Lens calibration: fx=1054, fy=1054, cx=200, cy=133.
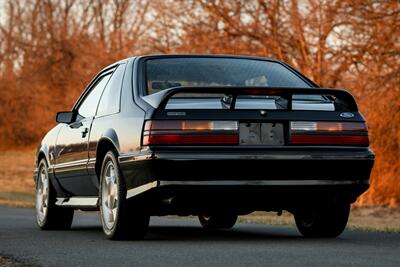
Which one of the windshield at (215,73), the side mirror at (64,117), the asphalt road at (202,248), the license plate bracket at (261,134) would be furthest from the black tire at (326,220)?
the side mirror at (64,117)

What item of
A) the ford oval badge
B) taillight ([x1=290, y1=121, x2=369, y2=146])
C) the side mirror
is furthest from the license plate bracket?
the side mirror

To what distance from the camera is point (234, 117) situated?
26.5 feet

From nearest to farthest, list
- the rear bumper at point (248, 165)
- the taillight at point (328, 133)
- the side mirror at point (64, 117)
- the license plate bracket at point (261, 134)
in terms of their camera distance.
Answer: the rear bumper at point (248, 165) → the license plate bracket at point (261, 134) → the taillight at point (328, 133) → the side mirror at point (64, 117)

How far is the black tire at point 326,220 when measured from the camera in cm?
912

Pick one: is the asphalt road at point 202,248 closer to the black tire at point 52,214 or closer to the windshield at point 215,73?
the black tire at point 52,214

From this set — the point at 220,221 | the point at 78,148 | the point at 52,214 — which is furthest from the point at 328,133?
the point at 52,214

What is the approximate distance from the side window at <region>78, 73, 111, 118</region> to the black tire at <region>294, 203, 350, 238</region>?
2.15 meters

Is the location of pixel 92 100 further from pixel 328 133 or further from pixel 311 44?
pixel 311 44

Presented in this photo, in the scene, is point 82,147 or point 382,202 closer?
point 82,147

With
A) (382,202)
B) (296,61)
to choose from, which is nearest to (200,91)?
(382,202)

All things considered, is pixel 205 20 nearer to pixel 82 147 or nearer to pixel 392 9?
pixel 392 9

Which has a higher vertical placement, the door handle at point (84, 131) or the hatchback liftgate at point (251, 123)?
the hatchback liftgate at point (251, 123)

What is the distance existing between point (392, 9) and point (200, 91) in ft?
47.6

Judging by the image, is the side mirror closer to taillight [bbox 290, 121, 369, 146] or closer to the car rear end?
the car rear end
